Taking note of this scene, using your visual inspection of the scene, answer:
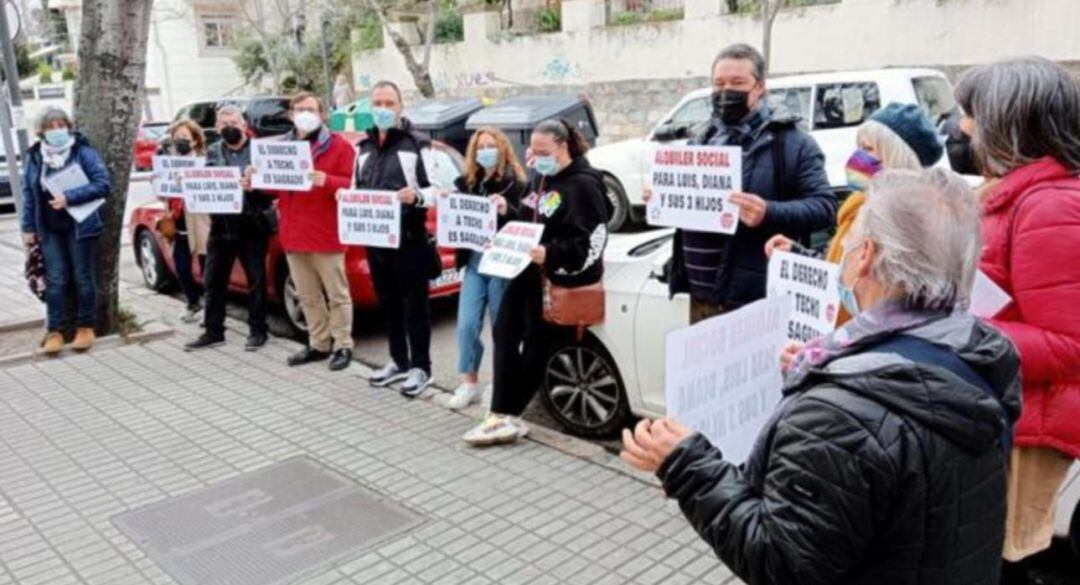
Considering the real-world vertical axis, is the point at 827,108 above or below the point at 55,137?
below

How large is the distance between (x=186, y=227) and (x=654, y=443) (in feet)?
24.1

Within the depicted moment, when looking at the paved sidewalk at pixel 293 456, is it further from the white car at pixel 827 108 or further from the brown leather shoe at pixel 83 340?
the white car at pixel 827 108

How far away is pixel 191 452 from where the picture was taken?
5.27 m

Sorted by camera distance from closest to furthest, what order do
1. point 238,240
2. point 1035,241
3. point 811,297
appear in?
point 1035,241 → point 811,297 → point 238,240

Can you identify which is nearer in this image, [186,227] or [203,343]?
[203,343]

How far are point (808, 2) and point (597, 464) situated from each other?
14.2 metres

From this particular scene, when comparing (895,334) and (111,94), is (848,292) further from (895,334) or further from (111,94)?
(111,94)

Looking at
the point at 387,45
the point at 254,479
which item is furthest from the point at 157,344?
the point at 387,45

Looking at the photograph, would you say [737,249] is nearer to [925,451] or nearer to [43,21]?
[925,451]

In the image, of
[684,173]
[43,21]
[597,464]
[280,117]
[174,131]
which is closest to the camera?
[684,173]

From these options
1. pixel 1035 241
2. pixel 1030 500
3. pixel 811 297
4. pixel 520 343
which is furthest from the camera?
pixel 520 343

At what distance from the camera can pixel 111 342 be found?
7621mm

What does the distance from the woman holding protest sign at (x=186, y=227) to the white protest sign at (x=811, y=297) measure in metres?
5.63

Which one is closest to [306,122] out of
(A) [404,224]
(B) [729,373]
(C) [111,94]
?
(A) [404,224]
